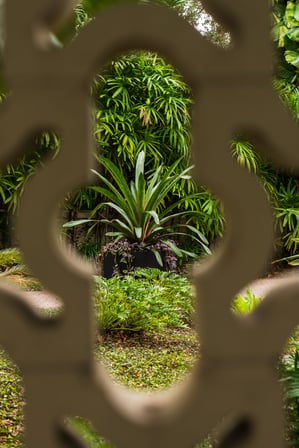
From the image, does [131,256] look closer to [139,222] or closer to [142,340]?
[139,222]

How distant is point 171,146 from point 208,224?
63 centimetres

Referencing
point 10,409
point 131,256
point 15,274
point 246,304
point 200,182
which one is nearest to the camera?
point 200,182

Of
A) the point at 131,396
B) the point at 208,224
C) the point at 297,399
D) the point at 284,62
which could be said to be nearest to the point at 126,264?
the point at 208,224

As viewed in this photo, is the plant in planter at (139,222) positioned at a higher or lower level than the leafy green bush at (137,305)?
higher

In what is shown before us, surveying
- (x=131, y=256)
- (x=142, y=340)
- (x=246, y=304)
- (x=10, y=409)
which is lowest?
(x=10, y=409)

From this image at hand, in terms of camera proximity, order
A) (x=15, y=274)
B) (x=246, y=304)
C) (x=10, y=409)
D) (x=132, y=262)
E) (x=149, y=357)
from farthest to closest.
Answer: (x=132, y=262)
(x=15, y=274)
(x=149, y=357)
(x=10, y=409)
(x=246, y=304)

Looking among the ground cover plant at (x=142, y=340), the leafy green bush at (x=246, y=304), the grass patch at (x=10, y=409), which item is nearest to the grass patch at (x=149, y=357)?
the ground cover plant at (x=142, y=340)

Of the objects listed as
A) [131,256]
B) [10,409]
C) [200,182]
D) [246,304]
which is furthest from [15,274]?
[200,182]

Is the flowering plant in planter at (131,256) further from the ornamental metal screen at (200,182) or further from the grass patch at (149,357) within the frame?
the ornamental metal screen at (200,182)

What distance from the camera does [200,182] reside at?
0.65 metres

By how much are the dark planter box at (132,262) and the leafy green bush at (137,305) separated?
26.4 inches

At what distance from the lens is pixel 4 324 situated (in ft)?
2.17

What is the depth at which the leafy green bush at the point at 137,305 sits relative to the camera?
286cm

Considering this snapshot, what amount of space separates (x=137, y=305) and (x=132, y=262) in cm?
106
